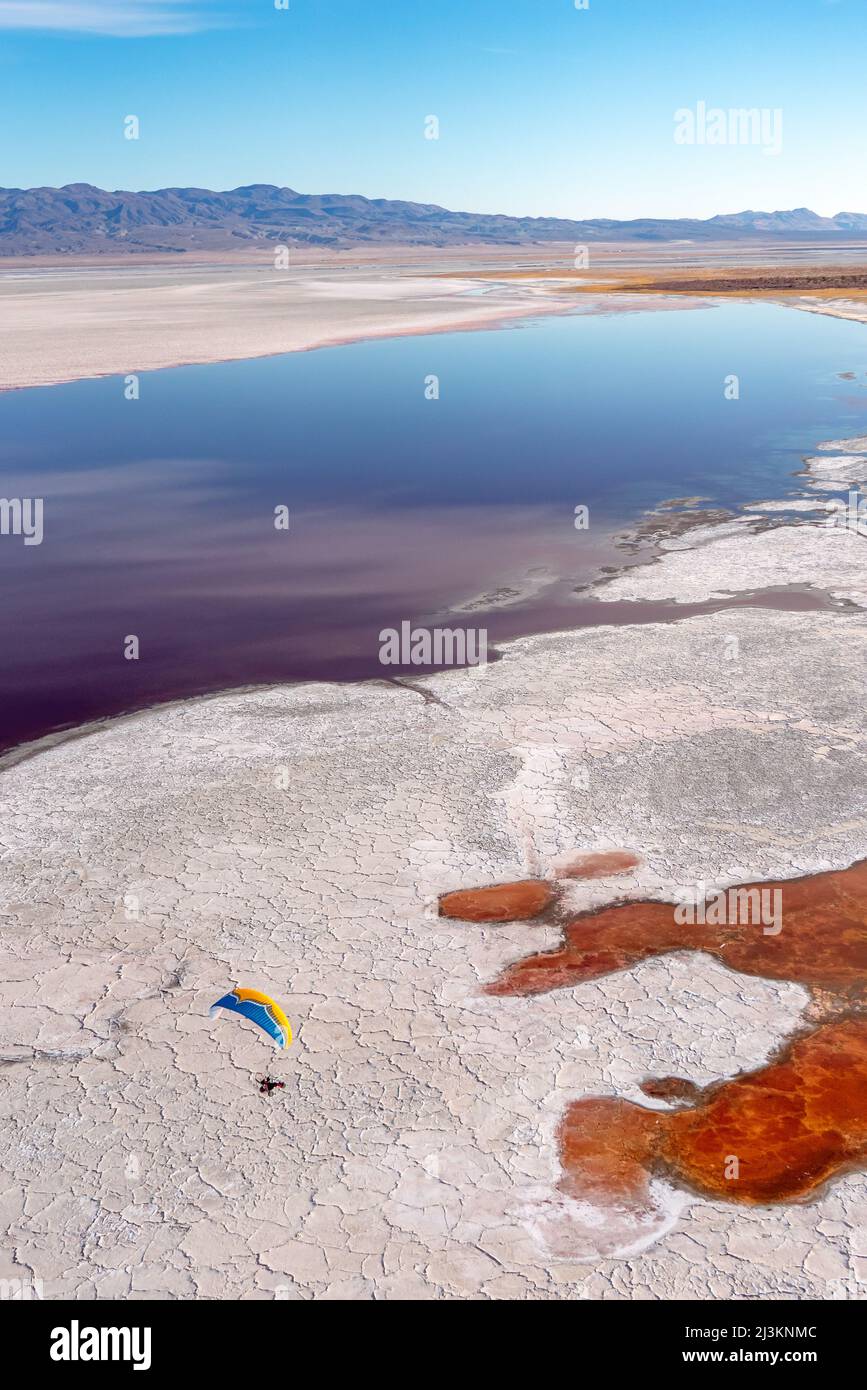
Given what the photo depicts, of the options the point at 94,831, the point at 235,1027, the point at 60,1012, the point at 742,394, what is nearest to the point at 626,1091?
the point at 235,1027

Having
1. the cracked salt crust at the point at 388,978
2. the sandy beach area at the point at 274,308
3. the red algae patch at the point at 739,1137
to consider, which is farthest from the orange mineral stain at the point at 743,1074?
the sandy beach area at the point at 274,308

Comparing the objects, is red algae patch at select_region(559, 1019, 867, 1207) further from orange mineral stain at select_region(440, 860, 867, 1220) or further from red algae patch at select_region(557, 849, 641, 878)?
red algae patch at select_region(557, 849, 641, 878)

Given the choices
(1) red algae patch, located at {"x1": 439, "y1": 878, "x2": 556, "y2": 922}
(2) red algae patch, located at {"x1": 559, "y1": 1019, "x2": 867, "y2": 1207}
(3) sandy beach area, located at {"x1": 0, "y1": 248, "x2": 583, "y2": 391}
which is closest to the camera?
(2) red algae patch, located at {"x1": 559, "y1": 1019, "x2": 867, "y2": 1207}

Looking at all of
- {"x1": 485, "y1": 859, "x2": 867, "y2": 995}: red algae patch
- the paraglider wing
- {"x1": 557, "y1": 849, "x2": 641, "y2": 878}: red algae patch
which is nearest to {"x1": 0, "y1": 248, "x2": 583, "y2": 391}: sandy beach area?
{"x1": 557, "y1": 849, "x2": 641, "y2": 878}: red algae patch

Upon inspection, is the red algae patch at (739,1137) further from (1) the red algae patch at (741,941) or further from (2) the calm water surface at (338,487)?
(2) the calm water surface at (338,487)

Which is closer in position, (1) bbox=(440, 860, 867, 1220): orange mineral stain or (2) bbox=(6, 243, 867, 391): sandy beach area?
(1) bbox=(440, 860, 867, 1220): orange mineral stain

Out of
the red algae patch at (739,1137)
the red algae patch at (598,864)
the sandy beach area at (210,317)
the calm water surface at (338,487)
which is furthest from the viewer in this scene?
the sandy beach area at (210,317)
